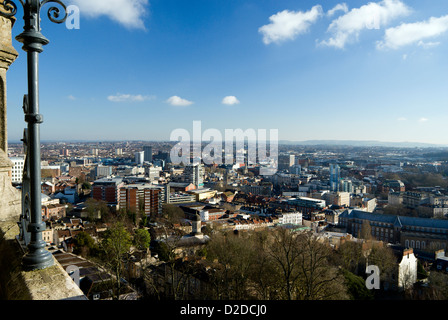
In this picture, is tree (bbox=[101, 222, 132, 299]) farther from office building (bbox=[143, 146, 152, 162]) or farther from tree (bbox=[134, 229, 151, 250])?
office building (bbox=[143, 146, 152, 162])

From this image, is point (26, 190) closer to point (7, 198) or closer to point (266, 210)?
point (7, 198)

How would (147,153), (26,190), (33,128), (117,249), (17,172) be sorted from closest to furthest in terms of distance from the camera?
(33,128), (26,190), (117,249), (17,172), (147,153)

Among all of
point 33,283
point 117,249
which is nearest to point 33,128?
point 33,283

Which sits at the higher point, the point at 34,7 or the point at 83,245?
the point at 34,7

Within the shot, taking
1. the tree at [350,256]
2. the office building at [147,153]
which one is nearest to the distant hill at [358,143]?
the office building at [147,153]

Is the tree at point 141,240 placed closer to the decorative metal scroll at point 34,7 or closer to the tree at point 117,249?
the tree at point 117,249

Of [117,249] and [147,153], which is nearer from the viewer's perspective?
[117,249]

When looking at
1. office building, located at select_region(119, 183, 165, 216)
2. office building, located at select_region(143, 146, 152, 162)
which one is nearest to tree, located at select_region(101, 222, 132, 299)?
office building, located at select_region(119, 183, 165, 216)
